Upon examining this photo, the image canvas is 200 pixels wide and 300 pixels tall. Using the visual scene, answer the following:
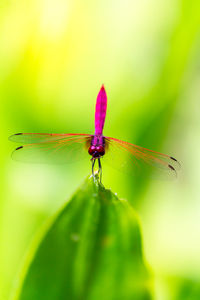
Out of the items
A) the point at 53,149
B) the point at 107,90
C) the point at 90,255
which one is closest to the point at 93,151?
the point at 53,149

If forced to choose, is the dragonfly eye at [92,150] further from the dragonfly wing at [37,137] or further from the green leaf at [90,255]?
the green leaf at [90,255]

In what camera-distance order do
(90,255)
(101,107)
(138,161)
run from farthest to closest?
(138,161)
(101,107)
(90,255)

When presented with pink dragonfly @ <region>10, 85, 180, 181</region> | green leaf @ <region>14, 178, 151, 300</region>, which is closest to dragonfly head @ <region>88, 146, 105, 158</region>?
pink dragonfly @ <region>10, 85, 180, 181</region>

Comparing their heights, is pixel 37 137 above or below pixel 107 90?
below

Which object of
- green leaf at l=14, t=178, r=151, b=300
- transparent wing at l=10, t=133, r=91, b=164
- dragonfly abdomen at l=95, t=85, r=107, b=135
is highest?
dragonfly abdomen at l=95, t=85, r=107, b=135

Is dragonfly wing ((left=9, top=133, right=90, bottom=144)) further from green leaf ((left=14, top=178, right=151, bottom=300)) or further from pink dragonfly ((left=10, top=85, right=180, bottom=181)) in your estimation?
green leaf ((left=14, top=178, right=151, bottom=300))

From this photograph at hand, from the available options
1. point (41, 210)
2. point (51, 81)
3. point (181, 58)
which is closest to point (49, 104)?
point (51, 81)

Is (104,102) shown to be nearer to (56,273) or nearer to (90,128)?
(90,128)

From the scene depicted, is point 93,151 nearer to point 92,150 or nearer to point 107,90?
point 92,150
